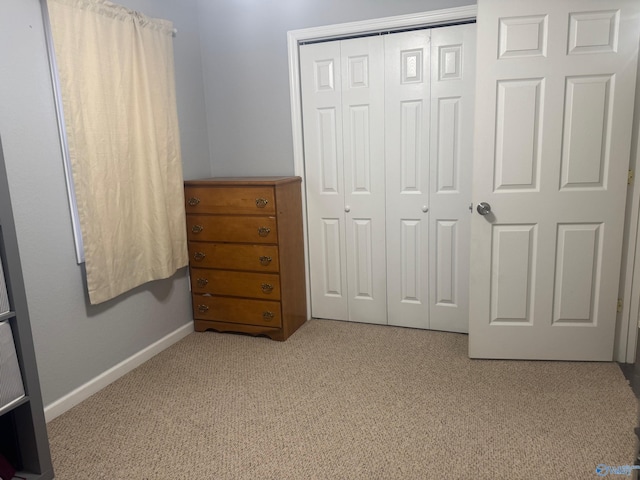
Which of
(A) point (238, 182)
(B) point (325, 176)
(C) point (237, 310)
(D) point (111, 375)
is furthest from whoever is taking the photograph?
(B) point (325, 176)

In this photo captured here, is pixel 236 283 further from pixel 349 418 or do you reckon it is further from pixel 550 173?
pixel 550 173

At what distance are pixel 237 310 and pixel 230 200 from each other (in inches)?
29.3

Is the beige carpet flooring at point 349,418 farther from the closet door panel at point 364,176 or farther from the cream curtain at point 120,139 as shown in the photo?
the cream curtain at point 120,139

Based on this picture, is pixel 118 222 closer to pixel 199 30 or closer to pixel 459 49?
pixel 199 30

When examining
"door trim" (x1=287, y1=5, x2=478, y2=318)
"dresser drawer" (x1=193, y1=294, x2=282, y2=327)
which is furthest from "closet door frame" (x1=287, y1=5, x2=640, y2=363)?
"dresser drawer" (x1=193, y1=294, x2=282, y2=327)

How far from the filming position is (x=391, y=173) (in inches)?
130

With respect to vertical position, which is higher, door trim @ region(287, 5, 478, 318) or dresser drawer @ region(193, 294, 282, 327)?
door trim @ region(287, 5, 478, 318)

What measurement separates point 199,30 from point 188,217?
133 centimetres

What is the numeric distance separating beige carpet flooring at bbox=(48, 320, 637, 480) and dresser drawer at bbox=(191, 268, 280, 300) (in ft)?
1.24

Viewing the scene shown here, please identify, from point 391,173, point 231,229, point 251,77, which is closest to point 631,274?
point 391,173

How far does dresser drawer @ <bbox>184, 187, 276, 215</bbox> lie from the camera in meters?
3.14

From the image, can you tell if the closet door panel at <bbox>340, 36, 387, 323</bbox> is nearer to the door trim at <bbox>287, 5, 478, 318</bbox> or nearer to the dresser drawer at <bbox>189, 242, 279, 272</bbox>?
the door trim at <bbox>287, 5, 478, 318</bbox>

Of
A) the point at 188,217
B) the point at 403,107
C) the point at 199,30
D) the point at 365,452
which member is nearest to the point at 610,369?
the point at 365,452

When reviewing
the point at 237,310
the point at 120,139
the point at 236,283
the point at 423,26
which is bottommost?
the point at 237,310
